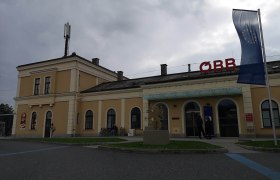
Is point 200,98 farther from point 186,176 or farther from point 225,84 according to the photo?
point 186,176

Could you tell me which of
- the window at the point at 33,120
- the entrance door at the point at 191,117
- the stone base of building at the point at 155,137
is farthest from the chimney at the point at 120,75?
the stone base of building at the point at 155,137

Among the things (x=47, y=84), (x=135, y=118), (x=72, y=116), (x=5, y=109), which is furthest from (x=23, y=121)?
(x=5, y=109)

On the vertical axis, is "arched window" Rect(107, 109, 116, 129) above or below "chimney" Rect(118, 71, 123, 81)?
below

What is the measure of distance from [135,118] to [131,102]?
177 centimetres

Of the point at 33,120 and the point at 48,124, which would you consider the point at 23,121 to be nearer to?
the point at 33,120

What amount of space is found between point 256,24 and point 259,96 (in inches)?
308

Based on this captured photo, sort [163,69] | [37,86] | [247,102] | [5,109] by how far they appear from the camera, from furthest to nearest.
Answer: [5,109], [37,86], [163,69], [247,102]

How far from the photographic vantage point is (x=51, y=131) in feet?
92.7

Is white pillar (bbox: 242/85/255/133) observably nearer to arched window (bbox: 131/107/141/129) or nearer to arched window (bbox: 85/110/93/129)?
arched window (bbox: 131/107/141/129)

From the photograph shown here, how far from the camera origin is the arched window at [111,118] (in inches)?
1013

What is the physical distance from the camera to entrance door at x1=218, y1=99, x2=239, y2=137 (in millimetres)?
19297

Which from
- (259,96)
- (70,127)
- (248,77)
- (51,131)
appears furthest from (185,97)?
(51,131)

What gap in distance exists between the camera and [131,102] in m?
24.8

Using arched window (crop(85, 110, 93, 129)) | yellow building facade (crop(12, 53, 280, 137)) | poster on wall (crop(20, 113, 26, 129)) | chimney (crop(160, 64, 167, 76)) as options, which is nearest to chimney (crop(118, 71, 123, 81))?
yellow building facade (crop(12, 53, 280, 137))
